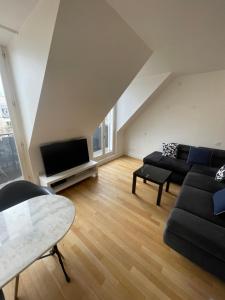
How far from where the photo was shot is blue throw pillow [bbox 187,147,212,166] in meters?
2.89

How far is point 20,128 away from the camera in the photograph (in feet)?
7.72

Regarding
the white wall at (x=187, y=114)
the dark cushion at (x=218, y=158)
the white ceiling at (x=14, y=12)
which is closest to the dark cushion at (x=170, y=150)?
the white wall at (x=187, y=114)

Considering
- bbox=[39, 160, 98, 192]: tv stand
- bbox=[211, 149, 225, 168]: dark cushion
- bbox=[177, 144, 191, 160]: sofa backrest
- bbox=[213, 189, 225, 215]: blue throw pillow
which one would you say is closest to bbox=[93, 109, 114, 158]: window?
bbox=[39, 160, 98, 192]: tv stand

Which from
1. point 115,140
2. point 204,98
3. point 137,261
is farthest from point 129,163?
point 137,261

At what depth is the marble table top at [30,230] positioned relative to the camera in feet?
2.73

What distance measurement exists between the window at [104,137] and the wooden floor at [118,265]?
1.87 metres

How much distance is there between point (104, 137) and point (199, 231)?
3036mm

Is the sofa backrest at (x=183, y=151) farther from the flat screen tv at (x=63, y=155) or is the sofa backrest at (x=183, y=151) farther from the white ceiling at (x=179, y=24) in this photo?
the flat screen tv at (x=63, y=155)

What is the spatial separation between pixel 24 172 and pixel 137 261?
2.31m

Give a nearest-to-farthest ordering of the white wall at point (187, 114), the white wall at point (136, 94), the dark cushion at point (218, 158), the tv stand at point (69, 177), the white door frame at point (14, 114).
→ the white door frame at point (14, 114)
the tv stand at point (69, 177)
the dark cushion at point (218, 158)
the white wall at point (187, 114)
the white wall at point (136, 94)

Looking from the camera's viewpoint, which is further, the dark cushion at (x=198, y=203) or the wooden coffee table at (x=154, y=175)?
the wooden coffee table at (x=154, y=175)

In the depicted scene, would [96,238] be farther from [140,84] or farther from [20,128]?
[140,84]

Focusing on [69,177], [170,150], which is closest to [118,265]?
[69,177]

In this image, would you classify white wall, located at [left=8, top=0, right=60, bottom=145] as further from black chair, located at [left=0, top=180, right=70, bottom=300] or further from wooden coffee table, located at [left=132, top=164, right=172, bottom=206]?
wooden coffee table, located at [left=132, top=164, right=172, bottom=206]
